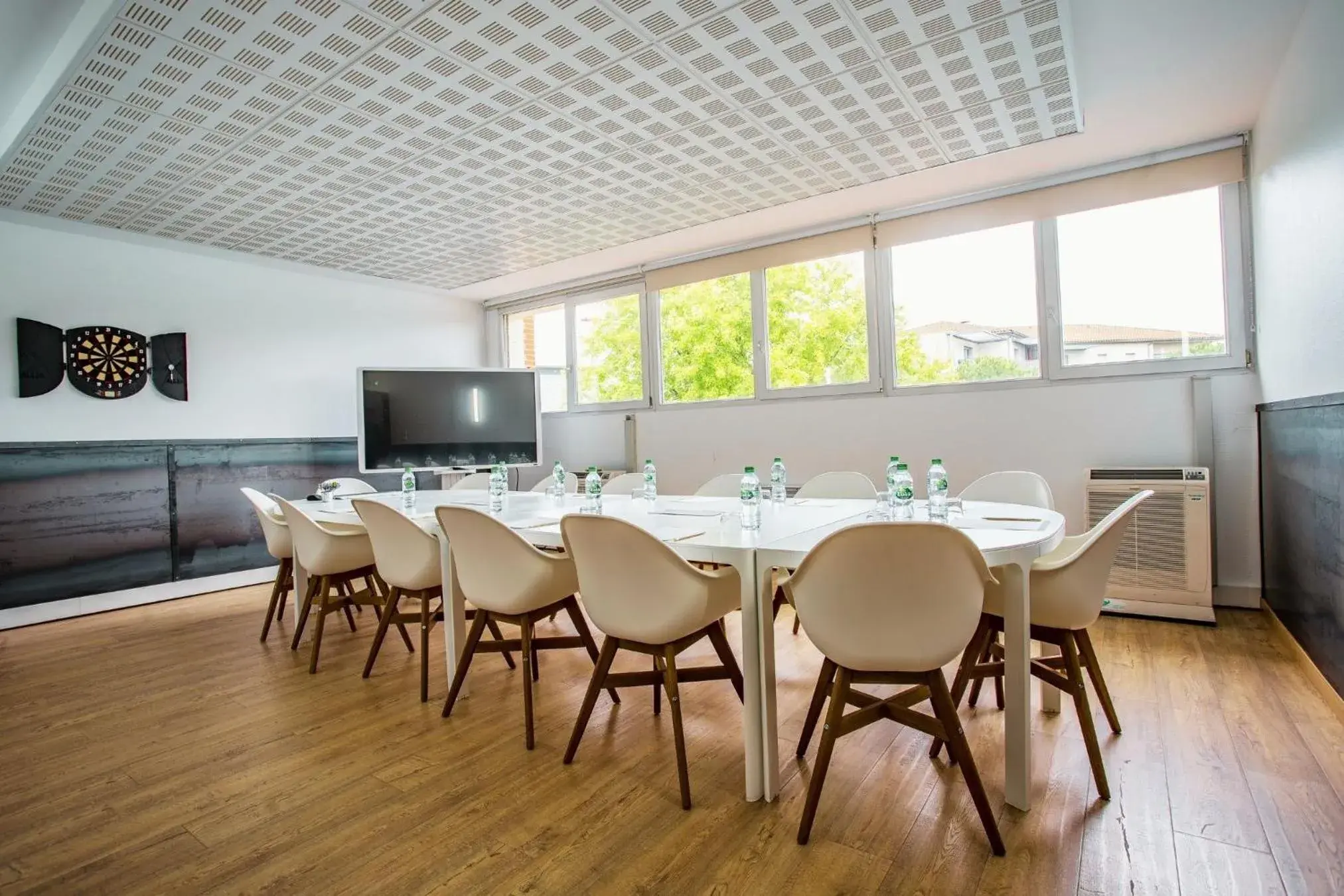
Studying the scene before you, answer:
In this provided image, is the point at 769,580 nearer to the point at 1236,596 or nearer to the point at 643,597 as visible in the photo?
the point at 643,597

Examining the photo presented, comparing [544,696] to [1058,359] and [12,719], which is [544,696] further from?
[1058,359]

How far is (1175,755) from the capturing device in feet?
6.82

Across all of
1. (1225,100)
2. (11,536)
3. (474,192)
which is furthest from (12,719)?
(1225,100)

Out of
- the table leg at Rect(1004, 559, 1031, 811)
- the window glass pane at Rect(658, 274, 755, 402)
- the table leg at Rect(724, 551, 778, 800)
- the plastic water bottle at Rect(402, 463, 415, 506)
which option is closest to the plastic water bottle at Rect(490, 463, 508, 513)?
the plastic water bottle at Rect(402, 463, 415, 506)

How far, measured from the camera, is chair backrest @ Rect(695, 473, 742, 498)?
3.74 m

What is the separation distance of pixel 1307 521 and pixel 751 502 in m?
2.23

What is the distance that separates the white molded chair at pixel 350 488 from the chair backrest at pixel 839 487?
9.94 feet

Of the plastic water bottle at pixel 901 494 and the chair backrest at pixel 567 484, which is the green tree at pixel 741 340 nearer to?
the chair backrest at pixel 567 484

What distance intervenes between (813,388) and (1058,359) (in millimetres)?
1623

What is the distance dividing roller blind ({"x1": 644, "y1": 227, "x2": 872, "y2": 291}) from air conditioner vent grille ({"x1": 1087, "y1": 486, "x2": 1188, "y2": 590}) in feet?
7.57

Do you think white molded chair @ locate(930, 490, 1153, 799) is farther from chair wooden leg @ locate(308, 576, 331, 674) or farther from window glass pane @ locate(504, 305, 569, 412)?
window glass pane @ locate(504, 305, 569, 412)

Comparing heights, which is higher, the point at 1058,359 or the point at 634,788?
the point at 1058,359

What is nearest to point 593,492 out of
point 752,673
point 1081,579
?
point 752,673

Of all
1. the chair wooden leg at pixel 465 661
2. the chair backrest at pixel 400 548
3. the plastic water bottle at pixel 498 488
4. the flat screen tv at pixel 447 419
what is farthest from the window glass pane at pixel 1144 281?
the flat screen tv at pixel 447 419
